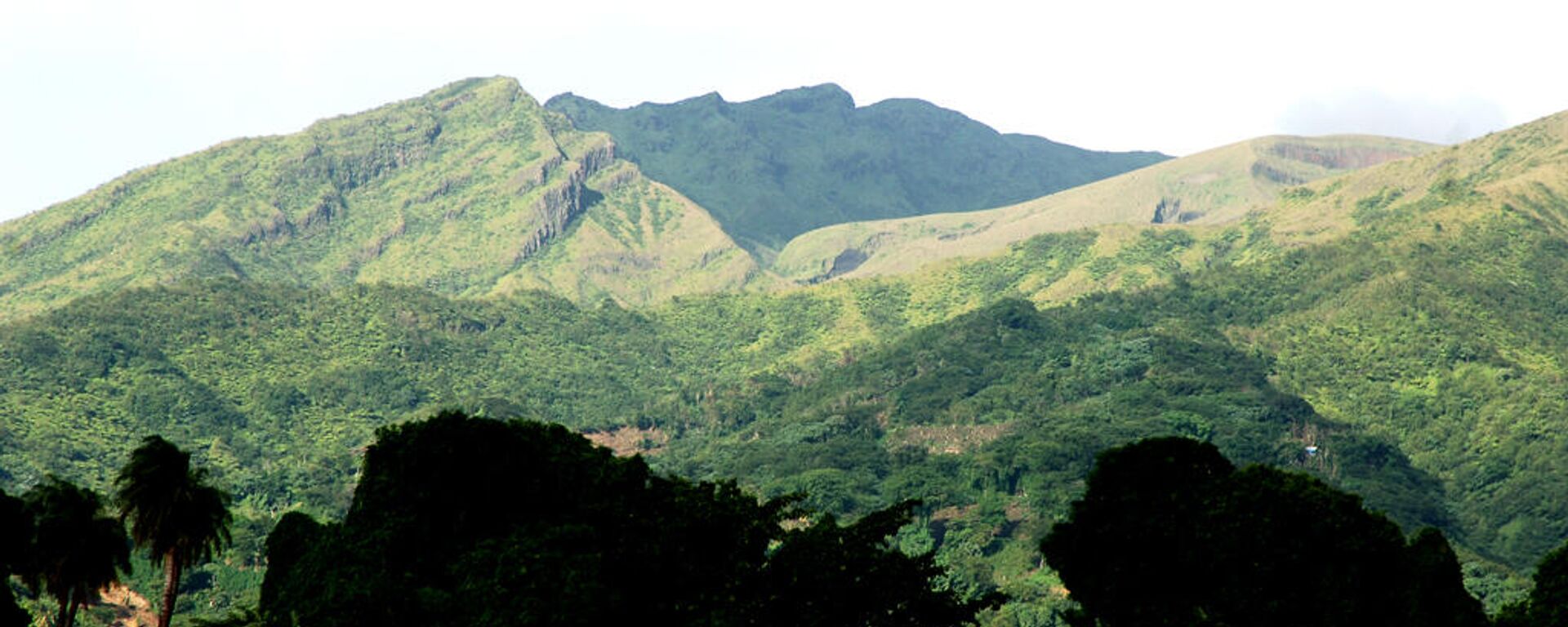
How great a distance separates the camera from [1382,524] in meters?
81.9

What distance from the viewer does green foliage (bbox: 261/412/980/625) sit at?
209 ft

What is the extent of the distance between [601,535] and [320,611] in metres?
12.7

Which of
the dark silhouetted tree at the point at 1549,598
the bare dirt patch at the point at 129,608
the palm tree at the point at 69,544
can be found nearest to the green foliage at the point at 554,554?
the palm tree at the point at 69,544

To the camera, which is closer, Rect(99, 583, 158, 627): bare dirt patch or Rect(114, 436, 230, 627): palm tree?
Rect(114, 436, 230, 627): palm tree

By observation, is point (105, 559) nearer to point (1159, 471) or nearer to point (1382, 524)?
point (1159, 471)

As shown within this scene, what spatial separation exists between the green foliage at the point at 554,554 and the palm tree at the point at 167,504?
11.0 meters

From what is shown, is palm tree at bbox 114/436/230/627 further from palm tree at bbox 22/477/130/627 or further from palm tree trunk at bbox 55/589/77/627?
palm tree trunk at bbox 55/589/77/627

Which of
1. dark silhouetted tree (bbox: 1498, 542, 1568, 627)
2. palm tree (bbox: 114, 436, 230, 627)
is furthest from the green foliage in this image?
dark silhouetted tree (bbox: 1498, 542, 1568, 627)

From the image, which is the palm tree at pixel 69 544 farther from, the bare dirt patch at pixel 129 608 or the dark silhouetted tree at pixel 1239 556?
the bare dirt patch at pixel 129 608

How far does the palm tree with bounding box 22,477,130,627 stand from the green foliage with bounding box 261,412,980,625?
13.4 meters

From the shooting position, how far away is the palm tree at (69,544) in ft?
290

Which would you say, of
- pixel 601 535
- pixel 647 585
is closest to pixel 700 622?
pixel 647 585

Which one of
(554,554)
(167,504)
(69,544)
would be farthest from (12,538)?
(554,554)

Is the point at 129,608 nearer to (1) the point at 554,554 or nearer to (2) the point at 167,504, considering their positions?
(2) the point at 167,504
